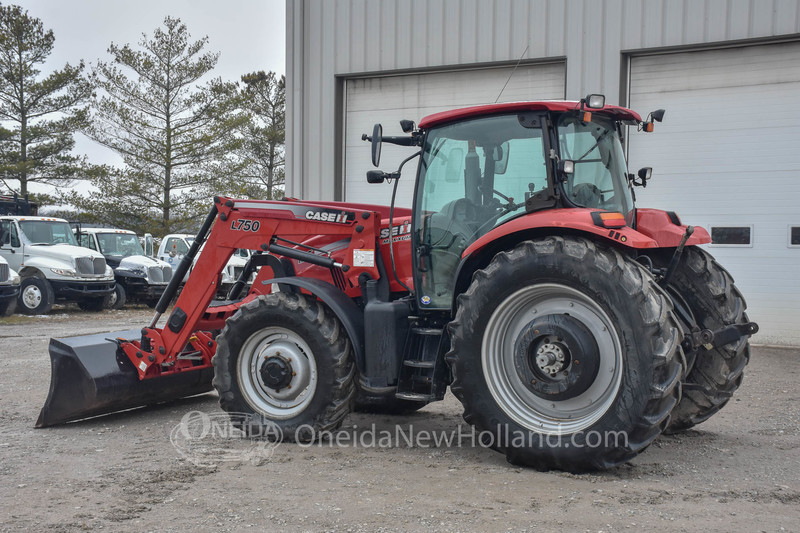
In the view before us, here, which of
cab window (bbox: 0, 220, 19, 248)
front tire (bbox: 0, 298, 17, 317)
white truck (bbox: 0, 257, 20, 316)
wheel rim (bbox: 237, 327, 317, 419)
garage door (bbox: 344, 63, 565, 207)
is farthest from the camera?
cab window (bbox: 0, 220, 19, 248)

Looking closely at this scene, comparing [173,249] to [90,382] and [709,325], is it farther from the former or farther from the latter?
[709,325]

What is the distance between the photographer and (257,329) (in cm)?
612

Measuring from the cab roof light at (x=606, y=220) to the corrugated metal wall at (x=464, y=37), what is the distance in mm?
8038

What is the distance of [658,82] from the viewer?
12500mm

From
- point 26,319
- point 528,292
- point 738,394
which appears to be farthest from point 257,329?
point 26,319

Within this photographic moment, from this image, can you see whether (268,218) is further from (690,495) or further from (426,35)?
(426,35)

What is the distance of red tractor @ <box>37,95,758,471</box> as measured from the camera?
4.91m

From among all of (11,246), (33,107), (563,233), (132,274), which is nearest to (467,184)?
(563,233)

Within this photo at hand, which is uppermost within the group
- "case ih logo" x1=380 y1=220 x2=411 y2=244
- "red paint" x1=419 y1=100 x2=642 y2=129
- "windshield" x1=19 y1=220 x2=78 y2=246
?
"red paint" x1=419 y1=100 x2=642 y2=129

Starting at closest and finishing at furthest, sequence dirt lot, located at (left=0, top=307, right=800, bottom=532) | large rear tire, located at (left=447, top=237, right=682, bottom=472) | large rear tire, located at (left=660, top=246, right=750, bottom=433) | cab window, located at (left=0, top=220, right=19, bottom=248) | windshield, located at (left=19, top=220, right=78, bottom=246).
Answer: dirt lot, located at (left=0, top=307, right=800, bottom=532) < large rear tire, located at (left=447, top=237, right=682, bottom=472) < large rear tire, located at (left=660, top=246, right=750, bottom=433) < cab window, located at (left=0, top=220, right=19, bottom=248) < windshield, located at (left=19, top=220, right=78, bottom=246)

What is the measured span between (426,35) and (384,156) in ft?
7.02

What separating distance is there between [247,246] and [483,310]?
221cm

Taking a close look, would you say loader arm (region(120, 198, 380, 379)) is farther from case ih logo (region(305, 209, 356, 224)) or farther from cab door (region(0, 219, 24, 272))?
cab door (region(0, 219, 24, 272))

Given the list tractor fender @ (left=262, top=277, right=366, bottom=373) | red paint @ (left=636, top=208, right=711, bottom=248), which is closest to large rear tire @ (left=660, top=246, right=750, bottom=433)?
red paint @ (left=636, top=208, right=711, bottom=248)
